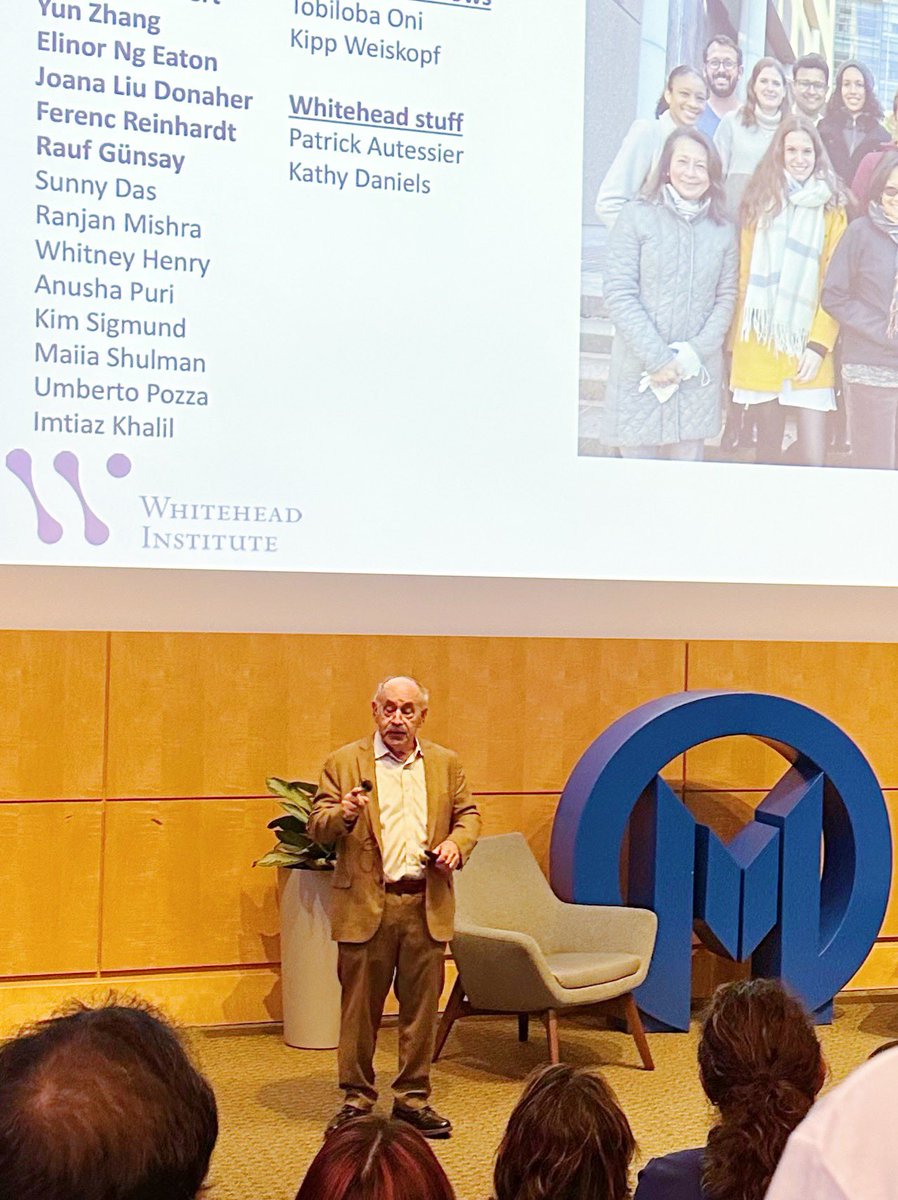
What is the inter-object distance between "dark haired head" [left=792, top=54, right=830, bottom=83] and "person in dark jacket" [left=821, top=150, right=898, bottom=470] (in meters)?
0.46

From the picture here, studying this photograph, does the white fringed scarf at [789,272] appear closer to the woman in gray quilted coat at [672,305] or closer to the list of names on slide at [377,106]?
the woman in gray quilted coat at [672,305]

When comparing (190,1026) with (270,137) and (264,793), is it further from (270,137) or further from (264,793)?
(270,137)

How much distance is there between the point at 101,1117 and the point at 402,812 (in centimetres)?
363

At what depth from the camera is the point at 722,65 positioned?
240 inches

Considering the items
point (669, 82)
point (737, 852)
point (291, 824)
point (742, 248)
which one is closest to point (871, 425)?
point (742, 248)

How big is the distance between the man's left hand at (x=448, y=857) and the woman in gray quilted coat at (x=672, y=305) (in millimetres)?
2005

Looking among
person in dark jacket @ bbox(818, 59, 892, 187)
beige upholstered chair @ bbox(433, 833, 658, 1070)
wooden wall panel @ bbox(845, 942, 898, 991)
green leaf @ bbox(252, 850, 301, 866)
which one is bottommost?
wooden wall panel @ bbox(845, 942, 898, 991)

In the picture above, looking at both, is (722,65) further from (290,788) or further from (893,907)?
(893,907)

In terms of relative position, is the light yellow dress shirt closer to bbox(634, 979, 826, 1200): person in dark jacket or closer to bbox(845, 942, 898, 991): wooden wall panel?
bbox(634, 979, 826, 1200): person in dark jacket

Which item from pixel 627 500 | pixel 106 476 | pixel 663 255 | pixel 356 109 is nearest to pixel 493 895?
pixel 627 500

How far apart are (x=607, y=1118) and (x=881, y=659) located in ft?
16.6

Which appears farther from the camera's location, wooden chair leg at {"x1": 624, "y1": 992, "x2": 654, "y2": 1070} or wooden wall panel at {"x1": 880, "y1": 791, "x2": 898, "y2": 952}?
wooden wall panel at {"x1": 880, "y1": 791, "x2": 898, "y2": 952}

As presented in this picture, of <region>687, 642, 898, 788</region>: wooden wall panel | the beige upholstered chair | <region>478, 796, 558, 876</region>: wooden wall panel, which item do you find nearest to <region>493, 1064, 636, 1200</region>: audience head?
the beige upholstered chair

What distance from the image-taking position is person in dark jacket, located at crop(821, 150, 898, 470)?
Answer: 630cm
